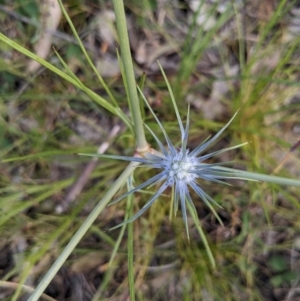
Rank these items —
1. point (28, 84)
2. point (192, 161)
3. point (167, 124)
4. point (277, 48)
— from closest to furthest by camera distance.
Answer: point (192, 161), point (167, 124), point (277, 48), point (28, 84)

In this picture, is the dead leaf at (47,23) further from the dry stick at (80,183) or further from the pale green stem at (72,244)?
the pale green stem at (72,244)

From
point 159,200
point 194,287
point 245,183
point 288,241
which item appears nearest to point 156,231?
point 159,200

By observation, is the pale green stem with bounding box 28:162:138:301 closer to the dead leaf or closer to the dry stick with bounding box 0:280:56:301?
the dry stick with bounding box 0:280:56:301

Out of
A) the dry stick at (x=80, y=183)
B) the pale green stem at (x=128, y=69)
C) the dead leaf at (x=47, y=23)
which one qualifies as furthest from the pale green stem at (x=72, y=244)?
the dead leaf at (x=47, y=23)

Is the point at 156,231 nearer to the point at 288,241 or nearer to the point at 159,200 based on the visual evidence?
the point at 159,200

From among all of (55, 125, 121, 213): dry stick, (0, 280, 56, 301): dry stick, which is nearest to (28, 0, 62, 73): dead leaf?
(55, 125, 121, 213): dry stick

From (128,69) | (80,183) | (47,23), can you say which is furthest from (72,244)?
(47,23)

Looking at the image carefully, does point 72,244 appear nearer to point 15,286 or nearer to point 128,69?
point 128,69

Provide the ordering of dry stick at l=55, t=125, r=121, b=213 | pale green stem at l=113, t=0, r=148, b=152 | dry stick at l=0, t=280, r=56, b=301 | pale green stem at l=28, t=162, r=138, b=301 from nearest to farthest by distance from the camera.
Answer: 1. pale green stem at l=113, t=0, r=148, b=152
2. pale green stem at l=28, t=162, r=138, b=301
3. dry stick at l=0, t=280, r=56, b=301
4. dry stick at l=55, t=125, r=121, b=213
